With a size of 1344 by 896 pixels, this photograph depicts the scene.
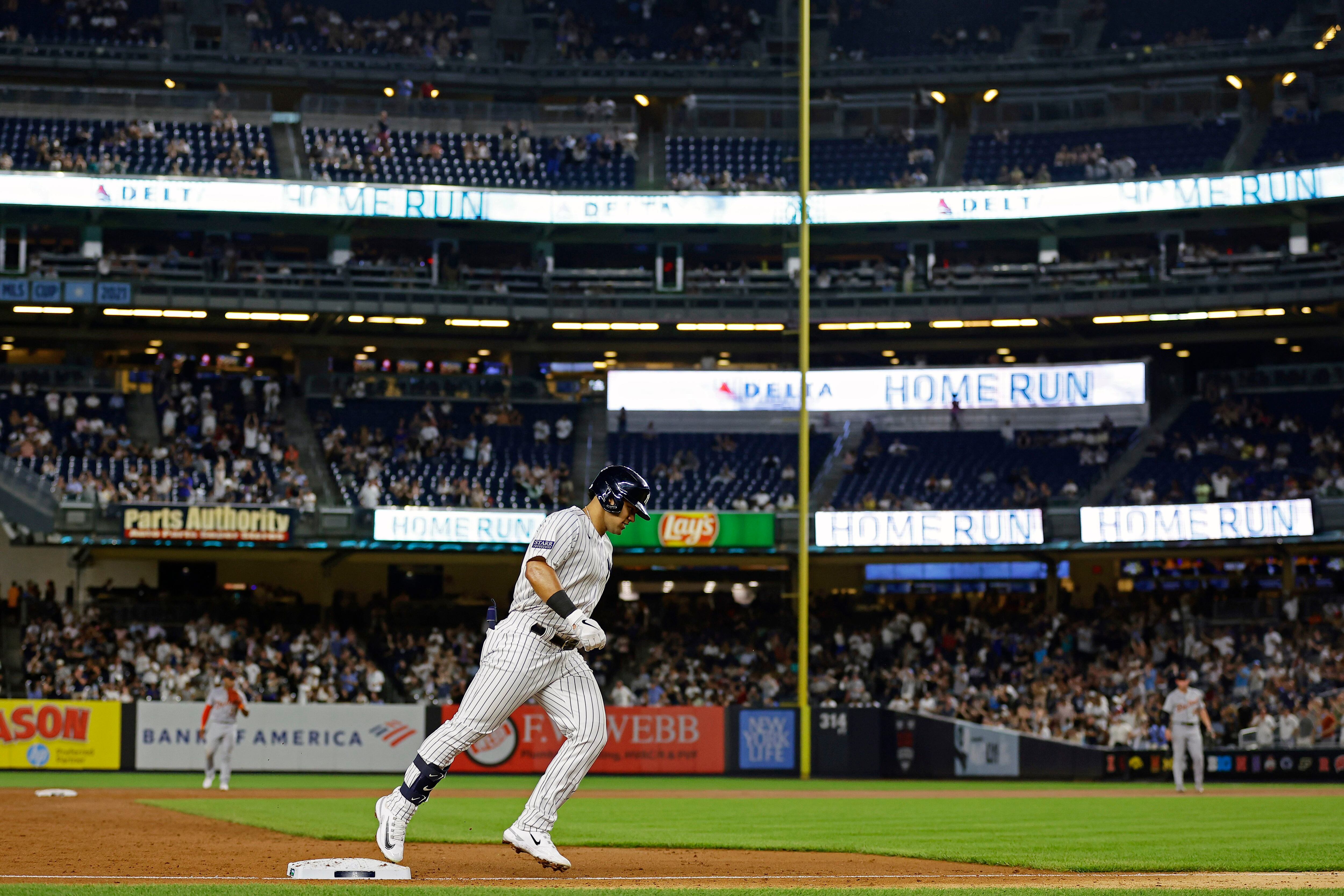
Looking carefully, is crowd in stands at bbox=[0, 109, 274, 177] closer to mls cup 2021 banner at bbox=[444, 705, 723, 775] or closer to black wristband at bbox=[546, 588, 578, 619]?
mls cup 2021 banner at bbox=[444, 705, 723, 775]

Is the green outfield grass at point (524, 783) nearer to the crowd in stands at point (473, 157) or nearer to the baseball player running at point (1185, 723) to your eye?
the baseball player running at point (1185, 723)

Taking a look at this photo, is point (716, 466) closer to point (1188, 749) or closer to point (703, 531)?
point (703, 531)

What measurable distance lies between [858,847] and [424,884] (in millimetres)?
4411

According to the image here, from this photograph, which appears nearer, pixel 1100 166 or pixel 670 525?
pixel 670 525

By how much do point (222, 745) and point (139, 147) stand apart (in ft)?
73.8

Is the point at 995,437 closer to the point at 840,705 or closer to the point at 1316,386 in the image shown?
the point at 1316,386

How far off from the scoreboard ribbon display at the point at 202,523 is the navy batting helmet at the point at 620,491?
84.7 ft

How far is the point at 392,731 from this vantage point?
91.1 ft

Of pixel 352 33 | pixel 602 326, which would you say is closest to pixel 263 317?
pixel 602 326

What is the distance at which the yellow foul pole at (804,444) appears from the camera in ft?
91.8

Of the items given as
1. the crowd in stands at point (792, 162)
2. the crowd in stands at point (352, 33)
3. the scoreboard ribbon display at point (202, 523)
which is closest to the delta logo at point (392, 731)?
the scoreboard ribbon display at point (202, 523)

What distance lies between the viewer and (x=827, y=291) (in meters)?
38.1

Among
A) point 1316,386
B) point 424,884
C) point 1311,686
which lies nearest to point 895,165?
point 1316,386

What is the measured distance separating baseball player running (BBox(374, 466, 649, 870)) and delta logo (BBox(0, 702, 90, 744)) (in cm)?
2099
